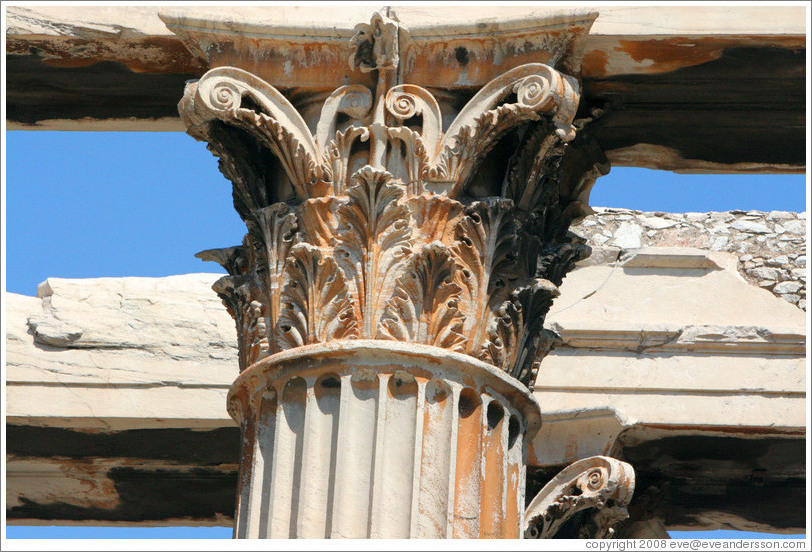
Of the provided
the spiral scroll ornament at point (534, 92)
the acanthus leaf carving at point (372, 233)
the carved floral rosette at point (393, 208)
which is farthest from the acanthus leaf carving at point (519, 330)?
the spiral scroll ornament at point (534, 92)

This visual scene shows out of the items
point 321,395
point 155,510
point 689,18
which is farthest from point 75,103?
point 155,510

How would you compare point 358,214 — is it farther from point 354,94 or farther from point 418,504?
point 418,504

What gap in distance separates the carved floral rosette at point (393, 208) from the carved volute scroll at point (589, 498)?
2391mm

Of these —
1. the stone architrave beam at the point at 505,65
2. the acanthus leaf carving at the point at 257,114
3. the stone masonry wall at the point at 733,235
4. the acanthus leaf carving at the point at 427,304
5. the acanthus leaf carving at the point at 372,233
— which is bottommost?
the acanthus leaf carving at the point at 427,304

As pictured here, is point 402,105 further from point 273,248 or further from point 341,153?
point 273,248

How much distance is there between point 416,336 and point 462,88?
4.67ft

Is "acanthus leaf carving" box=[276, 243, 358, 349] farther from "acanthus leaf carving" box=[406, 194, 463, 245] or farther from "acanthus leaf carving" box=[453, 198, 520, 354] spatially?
"acanthus leaf carving" box=[453, 198, 520, 354]

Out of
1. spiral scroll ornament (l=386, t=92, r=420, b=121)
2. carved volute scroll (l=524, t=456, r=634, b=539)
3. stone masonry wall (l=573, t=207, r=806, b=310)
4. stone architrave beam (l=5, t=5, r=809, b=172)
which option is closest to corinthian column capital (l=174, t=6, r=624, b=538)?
spiral scroll ornament (l=386, t=92, r=420, b=121)

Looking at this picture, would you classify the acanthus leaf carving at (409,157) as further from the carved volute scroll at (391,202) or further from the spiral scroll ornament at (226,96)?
the spiral scroll ornament at (226,96)

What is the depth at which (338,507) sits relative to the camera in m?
8.58

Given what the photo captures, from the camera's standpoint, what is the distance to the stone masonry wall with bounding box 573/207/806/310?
1511 centimetres

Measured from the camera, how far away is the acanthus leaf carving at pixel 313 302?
357 inches

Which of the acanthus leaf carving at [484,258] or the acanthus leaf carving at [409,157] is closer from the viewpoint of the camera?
the acanthus leaf carving at [484,258]

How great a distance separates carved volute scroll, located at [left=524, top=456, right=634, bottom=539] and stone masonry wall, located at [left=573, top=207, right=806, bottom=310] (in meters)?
3.28
